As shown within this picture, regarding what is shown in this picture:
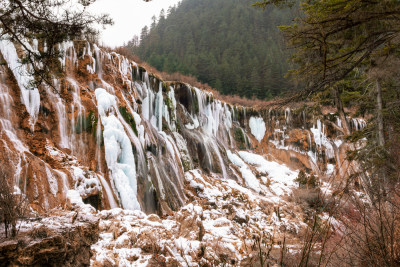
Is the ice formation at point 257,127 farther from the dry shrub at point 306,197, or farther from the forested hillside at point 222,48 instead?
the dry shrub at point 306,197

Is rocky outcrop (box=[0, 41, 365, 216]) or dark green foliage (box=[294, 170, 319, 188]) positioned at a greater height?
rocky outcrop (box=[0, 41, 365, 216])

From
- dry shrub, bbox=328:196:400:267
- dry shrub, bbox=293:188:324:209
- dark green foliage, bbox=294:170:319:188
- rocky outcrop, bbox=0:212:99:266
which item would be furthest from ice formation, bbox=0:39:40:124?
dark green foliage, bbox=294:170:319:188

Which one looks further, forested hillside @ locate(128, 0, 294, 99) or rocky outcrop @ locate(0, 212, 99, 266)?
forested hillside @ locate(128, 0, 294, 99)

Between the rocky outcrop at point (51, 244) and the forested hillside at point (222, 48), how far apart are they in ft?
91.4

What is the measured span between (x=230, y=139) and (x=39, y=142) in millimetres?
16311

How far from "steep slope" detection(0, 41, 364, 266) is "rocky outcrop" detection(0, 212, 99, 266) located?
590 mm

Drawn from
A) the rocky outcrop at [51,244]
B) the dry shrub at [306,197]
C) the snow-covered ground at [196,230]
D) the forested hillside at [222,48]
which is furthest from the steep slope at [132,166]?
the forested hillside at [222,48]

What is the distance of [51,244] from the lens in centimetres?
248

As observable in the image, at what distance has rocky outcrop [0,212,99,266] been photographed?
7.18 feet

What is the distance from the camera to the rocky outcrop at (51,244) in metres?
2.19

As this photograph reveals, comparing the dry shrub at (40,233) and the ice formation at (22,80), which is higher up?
the ice formation at (22,80)

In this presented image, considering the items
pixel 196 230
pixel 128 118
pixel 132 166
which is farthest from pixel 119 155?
pixel 196 230

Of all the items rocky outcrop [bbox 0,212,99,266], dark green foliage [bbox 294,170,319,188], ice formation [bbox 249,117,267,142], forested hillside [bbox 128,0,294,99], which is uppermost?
forested hillside [bbox 128,0,294,99]

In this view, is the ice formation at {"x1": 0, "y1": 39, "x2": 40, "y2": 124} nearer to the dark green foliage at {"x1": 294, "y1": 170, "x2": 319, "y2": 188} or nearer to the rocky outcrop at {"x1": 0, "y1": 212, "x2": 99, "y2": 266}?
the rocky outcrop at {"x1": 0, "y1": 212, "x2": 99, "y2": 266}
